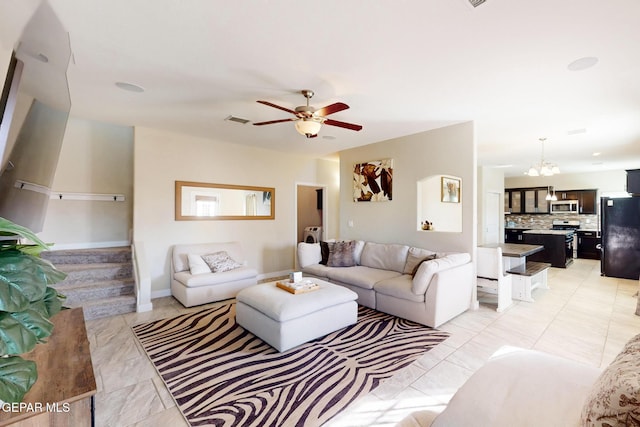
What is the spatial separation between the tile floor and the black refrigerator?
4.57 feet

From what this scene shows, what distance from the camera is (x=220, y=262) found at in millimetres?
4500

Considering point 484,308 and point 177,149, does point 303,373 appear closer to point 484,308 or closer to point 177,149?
point 484,308

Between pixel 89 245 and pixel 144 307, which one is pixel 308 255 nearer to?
pixel 144 307

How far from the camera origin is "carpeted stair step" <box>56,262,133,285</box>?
12.7 feet

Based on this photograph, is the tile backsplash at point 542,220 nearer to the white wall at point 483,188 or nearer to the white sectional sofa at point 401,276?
the white wall at point 483,188

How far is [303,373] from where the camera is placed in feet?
7.89

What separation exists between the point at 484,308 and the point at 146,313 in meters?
4.73

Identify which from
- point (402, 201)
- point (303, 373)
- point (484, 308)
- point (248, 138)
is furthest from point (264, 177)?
point (484, 308)

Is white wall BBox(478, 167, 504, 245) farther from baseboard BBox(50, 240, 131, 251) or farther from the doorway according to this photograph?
baseboard BBox(50, 240, 131, 251)

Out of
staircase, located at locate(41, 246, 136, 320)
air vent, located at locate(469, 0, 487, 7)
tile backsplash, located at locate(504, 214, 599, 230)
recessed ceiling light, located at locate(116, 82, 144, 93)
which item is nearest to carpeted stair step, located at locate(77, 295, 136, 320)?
staircase, located at locate(41, 246, 136, 320)

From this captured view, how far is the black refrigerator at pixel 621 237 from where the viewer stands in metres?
5.66

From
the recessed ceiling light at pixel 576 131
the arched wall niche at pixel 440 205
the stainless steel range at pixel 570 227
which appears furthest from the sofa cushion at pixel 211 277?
the stainless steel range at pixel 570 227

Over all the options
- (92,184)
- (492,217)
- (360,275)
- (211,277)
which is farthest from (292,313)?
(492,217)

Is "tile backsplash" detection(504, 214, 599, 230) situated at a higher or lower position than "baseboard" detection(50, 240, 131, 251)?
higher
